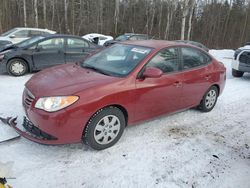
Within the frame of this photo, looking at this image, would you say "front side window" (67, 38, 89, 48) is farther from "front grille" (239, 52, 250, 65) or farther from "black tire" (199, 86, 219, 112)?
"front grille" (239, 52, 250, 65)

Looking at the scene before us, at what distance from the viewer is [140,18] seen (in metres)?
38.9

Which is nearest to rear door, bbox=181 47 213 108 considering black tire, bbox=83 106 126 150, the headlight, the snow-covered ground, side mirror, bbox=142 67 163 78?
the snow-covered ground

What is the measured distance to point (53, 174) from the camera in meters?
3.24

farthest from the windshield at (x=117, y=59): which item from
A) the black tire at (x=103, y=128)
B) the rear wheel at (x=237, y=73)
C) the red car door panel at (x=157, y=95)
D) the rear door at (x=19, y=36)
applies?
the rear door at (x=19, y=36)

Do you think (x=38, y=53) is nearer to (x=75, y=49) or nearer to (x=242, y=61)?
(x=75, y=49)

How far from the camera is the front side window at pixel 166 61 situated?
4.32 meters

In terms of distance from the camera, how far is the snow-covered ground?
10.5 ft

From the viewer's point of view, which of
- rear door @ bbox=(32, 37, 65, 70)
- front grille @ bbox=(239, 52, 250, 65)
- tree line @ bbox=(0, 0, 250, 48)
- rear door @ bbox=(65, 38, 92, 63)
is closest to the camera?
rear door @ bbox=(32, 37, 65, 70)

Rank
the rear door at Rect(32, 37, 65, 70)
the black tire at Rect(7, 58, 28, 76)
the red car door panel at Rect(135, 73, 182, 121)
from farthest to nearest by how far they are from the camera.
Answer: the rear door at Rect(32, 37, 65, 70), the black tire at Rect(7, 58, 28, 76), the red car door panel at Rect(135, 73, 182, 121)

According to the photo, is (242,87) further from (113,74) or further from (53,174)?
(53,174)

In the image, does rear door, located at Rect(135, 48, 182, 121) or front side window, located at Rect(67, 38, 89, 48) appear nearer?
rear door, located at Rect(135, 48, 182, 121)

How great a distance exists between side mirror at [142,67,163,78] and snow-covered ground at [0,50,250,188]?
41.3 inches

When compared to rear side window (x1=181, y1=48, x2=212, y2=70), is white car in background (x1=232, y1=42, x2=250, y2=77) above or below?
below

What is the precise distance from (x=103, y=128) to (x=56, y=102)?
77 centimetres
